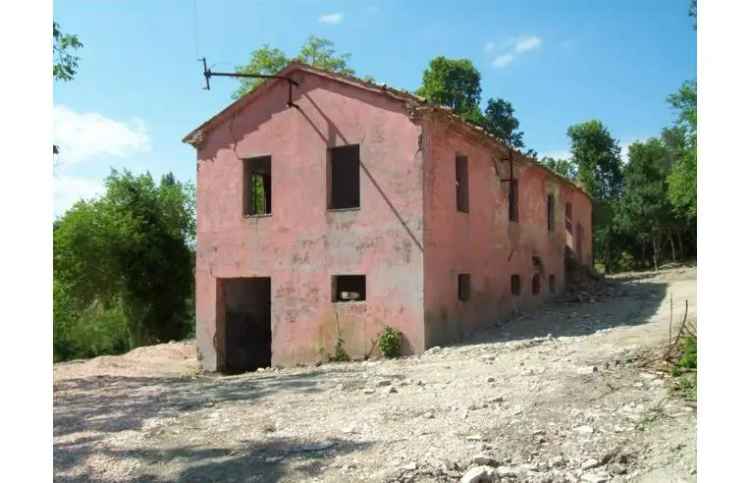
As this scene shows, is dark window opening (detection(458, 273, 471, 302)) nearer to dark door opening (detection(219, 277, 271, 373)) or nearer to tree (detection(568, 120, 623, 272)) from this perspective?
dark door opening (detection(219, 277, 271, 373))

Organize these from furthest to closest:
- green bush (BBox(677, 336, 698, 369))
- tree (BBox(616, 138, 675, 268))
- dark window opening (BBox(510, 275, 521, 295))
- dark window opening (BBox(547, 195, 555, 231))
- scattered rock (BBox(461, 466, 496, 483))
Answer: dark window opening (BBox(547, 195, 555, 231)), tree (BBox(616, 138, 675, 268)), dark window opening (BBox(510, 275, 521, 295)), green bush (BBox(677, 336, 698, 369)), scattered rock (BBox(461, 466, 496, 483))

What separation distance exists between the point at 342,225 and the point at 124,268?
12702mm

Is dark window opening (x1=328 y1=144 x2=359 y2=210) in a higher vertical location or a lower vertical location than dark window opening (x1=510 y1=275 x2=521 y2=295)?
higher

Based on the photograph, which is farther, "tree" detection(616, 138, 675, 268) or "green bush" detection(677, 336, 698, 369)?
"tree" detection(616, 138, 675, 268)

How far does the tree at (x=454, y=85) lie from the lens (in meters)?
15.9

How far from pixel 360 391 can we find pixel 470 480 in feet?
10.9

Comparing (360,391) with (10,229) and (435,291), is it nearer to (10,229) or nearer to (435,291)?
(435,291)

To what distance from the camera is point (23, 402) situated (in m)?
3.91

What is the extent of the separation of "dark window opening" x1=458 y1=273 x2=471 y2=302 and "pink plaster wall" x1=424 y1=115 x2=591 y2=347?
0.14 meters

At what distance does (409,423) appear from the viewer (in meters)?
5.50

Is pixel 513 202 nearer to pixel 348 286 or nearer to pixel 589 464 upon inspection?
pixel 348 286

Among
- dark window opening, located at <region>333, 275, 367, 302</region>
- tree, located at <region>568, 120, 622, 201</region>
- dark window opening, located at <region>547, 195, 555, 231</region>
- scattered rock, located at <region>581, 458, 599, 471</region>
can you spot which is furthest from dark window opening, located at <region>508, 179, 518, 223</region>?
scattered rock, located at <region>581, 458, 599, 471</region>

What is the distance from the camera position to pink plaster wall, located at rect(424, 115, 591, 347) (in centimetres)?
1062

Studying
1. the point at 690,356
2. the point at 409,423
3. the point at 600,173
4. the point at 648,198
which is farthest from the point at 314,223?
the point at 648,198
